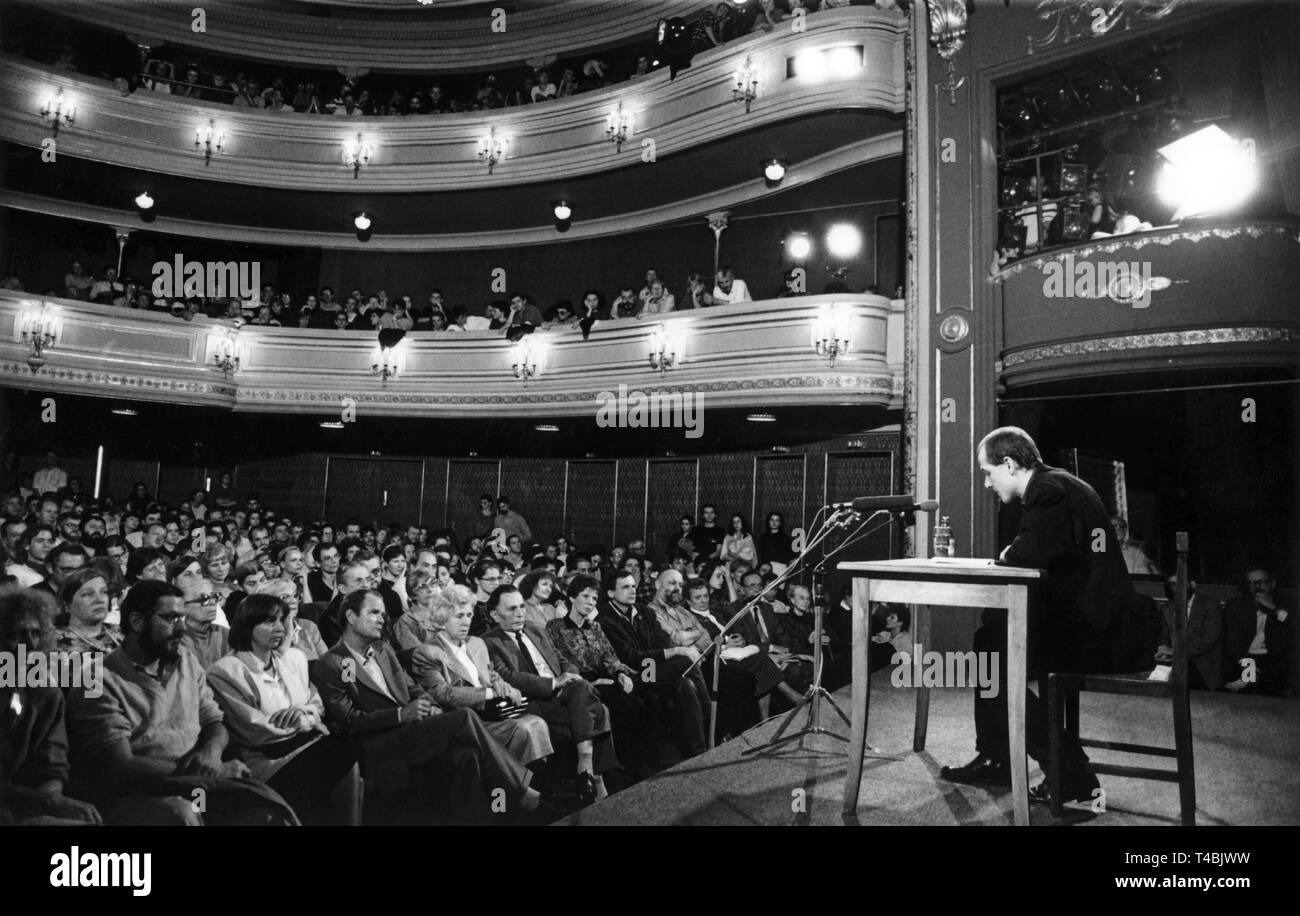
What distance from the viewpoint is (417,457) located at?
12.3 metres

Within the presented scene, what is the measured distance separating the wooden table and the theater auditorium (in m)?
0.02

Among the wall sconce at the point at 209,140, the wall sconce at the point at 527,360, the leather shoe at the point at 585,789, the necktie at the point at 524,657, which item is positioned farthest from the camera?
the wall sconce at the point at 209,140

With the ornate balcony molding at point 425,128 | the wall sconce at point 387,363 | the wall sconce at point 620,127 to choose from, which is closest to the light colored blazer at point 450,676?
the ornate balcony molding at point 425,128

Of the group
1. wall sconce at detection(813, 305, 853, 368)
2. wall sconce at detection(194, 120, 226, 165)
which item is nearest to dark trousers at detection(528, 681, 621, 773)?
wall sconce at detection(813, 305, 853, 368)

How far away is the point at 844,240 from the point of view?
982 centimetres

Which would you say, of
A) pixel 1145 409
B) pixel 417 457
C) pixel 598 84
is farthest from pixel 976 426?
pixel 417 457

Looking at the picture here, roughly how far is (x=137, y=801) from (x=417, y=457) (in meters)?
10.0

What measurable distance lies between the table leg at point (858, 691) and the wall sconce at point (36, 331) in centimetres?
955

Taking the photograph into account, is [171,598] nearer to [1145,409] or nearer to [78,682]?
[78,682]

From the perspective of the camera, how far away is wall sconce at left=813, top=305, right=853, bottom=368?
774 centimetres

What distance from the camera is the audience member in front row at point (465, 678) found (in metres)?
3.36

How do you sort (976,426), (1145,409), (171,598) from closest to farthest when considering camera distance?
(171,598)
(976,426)
(1145,409)

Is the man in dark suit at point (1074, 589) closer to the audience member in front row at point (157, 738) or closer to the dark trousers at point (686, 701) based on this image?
the dark trousers at point (686, 701)

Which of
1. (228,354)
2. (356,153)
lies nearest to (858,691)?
(228,354)
